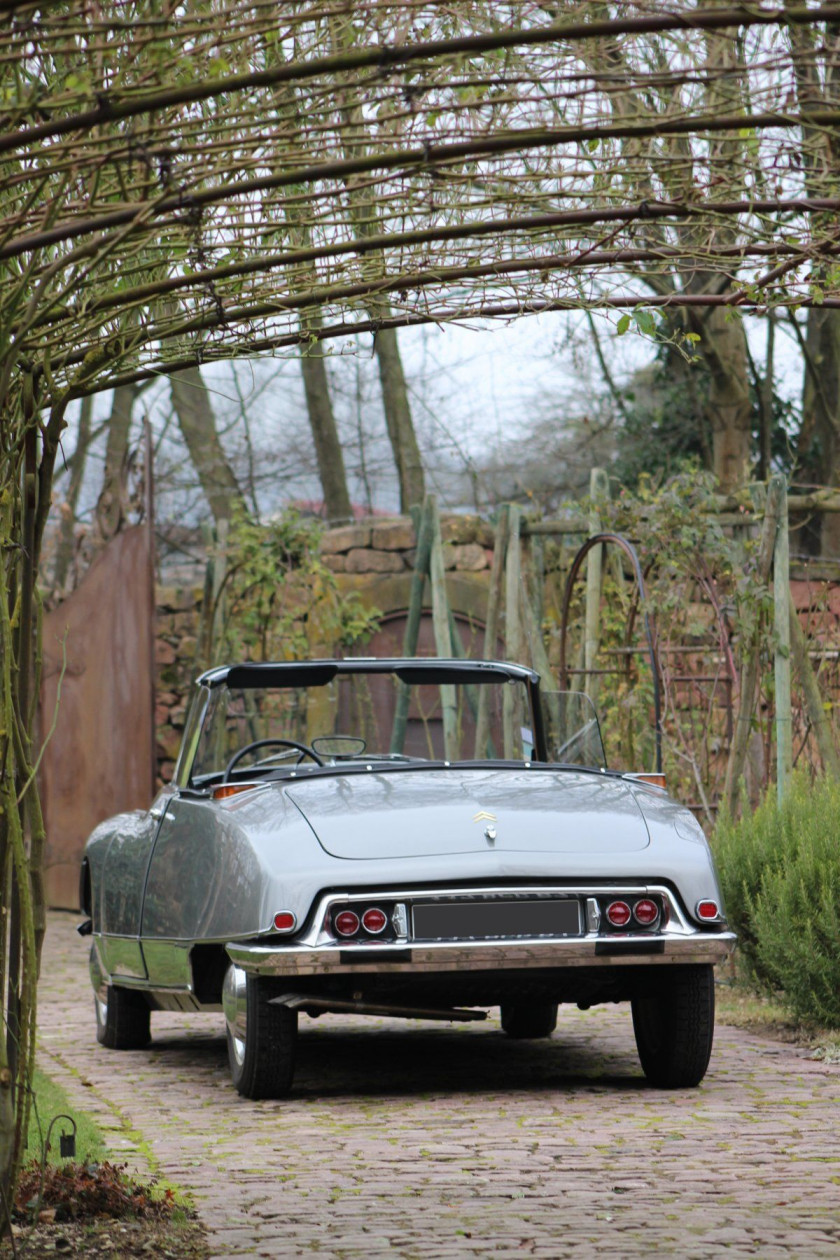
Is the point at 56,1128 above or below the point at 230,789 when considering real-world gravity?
below

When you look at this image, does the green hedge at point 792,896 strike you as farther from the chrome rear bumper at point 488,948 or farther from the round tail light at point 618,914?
the round tail light at point 618,914

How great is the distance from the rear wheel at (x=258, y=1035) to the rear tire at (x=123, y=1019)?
1596mm

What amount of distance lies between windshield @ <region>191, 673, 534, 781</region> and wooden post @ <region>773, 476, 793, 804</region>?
145cm

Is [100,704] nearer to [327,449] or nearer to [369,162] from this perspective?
[327,449]

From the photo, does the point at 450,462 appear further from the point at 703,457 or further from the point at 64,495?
the point at 703,457

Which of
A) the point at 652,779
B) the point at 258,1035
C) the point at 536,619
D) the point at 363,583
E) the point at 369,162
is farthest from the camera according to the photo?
the point at 363,583

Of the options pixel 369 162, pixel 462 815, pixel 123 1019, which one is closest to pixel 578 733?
pixel 462 815

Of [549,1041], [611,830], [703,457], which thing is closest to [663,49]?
[611,830]

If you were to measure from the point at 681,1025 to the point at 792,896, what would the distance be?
1373mm

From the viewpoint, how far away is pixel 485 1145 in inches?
207

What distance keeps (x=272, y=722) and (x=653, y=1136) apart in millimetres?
9427

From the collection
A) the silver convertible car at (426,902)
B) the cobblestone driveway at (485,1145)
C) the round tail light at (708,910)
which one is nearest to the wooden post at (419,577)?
the cobblestone driveway at (485,1145)

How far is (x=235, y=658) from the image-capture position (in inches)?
557

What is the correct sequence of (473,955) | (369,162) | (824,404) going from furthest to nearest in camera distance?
(824,404)
(473,955)
(369,162)
